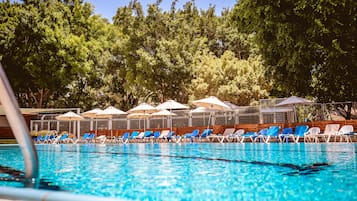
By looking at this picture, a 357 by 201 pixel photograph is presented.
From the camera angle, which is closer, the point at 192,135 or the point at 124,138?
the point at 192,135

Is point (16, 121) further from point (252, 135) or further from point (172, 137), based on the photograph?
point (172, 137)

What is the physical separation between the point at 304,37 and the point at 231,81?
40.1 ft

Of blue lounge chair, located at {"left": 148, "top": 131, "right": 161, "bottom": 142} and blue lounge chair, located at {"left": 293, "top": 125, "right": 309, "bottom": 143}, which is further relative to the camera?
blue lounge chair, located at {"left": 148, "top": 131, "right": 161, "bottom": 142}

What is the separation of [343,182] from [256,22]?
1442cm

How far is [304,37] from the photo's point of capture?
17547mm

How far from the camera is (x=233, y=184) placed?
5.46 meters

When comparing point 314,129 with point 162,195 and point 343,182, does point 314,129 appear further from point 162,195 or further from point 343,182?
point 162,195

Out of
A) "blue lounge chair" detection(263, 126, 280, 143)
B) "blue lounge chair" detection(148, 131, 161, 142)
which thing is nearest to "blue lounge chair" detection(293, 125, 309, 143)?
"blue lounge chair" detection(263, 126, 280, 143)

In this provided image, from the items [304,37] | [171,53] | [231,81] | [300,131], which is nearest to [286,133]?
[300,131]

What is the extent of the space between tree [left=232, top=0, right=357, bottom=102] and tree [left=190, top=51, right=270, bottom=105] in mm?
8673

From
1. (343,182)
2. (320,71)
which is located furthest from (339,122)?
(343,182)

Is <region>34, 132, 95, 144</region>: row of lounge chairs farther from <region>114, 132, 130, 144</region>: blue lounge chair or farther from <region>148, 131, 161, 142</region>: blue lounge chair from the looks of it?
<region>148, 131, 161, 142</region>: blue lounge chair

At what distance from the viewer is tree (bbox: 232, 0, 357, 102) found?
661 inches

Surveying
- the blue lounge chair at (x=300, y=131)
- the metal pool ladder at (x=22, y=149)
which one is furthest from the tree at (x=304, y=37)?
the metal pool ladder at (x=22, y=149)
